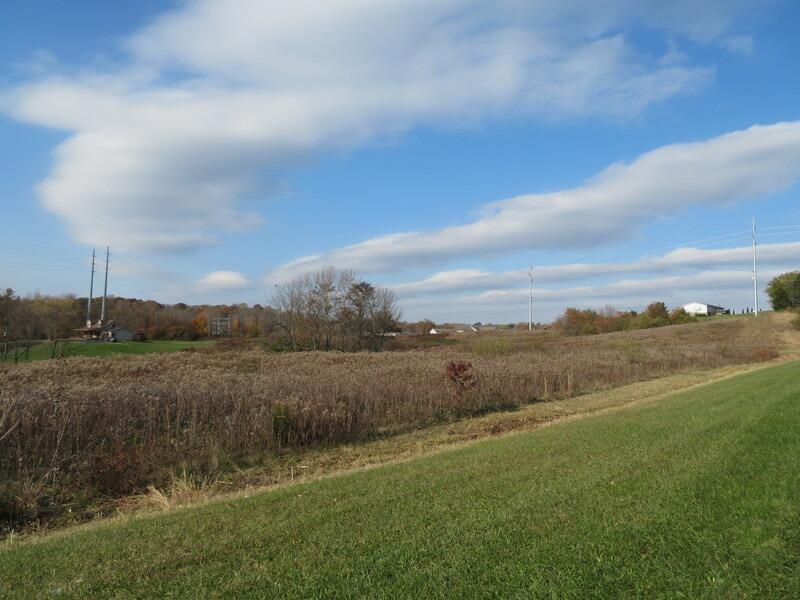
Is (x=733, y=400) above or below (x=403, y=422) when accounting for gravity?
above

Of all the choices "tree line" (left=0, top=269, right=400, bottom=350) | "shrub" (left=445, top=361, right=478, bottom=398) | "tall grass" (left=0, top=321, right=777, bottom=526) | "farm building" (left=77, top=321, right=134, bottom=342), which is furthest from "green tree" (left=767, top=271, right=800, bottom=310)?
"farm building" (left=77, top=321, right=134, bottom=342)

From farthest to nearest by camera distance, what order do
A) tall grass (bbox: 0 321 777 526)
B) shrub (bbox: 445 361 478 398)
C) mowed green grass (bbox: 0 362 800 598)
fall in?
shrub (bbox: 445 361 478 398), tall grass (bbox: 0 321 777 526), mowed green grass (bbox: 0 362 800 598)

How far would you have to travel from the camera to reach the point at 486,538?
4.71 m

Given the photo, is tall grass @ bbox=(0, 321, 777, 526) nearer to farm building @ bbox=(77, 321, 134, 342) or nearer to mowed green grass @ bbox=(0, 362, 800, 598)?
mowed green grass @ bbox=(0, 362, 800, 598)

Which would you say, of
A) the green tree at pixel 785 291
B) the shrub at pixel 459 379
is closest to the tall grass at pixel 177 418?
the shrub at pixel 459 379

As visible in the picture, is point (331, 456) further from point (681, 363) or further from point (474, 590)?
point (681, 363)

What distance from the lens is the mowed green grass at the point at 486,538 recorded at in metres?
3.91

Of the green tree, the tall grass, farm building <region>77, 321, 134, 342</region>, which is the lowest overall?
the tall grass

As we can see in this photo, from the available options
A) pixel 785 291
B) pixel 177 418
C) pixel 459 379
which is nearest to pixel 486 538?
pixel 177 418

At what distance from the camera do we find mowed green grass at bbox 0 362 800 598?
12.8 ft

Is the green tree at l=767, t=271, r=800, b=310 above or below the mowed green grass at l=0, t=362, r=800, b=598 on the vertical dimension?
above

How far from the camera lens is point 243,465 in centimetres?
1192

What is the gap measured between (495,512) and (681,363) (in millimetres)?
33568

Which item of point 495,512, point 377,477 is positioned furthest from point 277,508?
point 495,512
